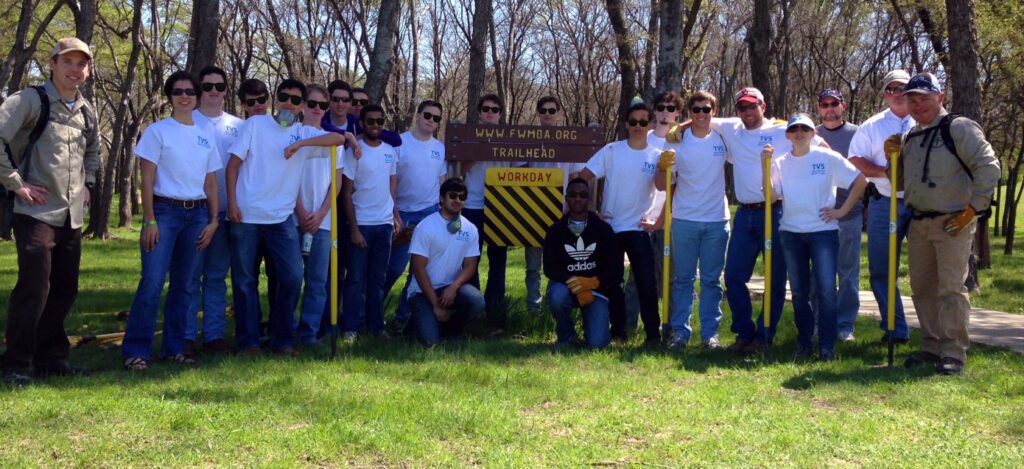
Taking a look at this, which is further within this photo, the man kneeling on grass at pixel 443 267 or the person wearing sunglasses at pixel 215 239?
the man kneeling on grass at pixel 443 267

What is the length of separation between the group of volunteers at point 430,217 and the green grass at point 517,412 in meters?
0.51

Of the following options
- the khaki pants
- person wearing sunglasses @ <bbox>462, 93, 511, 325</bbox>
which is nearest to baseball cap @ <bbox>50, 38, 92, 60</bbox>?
person wearing sunglasses @ <bbox>462, 93, 511, 325</bbox>

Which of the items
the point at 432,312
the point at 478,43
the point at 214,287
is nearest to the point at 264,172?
the point at 214,287

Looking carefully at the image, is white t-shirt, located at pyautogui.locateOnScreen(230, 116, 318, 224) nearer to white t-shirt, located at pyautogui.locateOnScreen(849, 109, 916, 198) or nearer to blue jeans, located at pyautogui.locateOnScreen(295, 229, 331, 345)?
blue jeans, located at pyautogui.locateOnScreen(295, 229, 331, 345)

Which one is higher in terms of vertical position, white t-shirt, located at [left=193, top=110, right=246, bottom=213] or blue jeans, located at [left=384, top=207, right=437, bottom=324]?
white t-shirt, located at [left=193, top=110, right=246, bottom=213]

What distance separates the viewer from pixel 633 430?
5.61 m

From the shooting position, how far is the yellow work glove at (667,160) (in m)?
8.16

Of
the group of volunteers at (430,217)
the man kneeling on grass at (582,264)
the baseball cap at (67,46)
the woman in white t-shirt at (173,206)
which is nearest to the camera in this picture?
the baseball cap at (67,46)

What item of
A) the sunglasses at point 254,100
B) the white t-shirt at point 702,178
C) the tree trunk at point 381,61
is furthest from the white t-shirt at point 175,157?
the tree trunk at point 381,61

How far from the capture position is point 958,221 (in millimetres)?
7113

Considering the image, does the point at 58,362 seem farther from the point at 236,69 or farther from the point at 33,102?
the point at 236,69

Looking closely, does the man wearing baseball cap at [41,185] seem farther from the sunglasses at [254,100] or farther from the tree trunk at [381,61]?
the tree trunk at [381,61]

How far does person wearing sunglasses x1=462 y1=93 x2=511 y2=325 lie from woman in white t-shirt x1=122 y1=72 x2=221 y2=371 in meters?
2.79

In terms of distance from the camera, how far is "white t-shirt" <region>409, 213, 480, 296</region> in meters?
8.42
